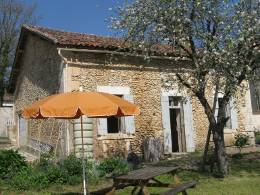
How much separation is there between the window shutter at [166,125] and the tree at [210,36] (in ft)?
15.6

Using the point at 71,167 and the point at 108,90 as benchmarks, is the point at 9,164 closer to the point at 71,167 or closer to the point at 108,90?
the point at 71,167

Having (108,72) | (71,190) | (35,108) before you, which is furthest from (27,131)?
(35,108)

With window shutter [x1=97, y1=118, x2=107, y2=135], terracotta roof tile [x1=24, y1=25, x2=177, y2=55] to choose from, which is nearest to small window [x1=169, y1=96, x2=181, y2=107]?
terracotta roof tile [x1=24, y1=25, x2=177, y2=55]

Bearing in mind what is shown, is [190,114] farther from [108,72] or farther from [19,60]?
[19,60]

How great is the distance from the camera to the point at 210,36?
11.1m

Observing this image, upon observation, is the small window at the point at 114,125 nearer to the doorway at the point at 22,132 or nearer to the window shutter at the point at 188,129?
the window shutter at the point at 188,129

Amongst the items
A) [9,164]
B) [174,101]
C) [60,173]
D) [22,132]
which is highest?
Result: [174,101]

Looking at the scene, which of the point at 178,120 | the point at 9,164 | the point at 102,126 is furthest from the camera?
the point at 178,120

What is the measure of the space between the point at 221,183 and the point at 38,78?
938 centimetres

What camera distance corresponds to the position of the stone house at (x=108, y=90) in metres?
14.7

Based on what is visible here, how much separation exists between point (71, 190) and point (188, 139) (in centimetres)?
768

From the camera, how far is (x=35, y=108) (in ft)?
24.4

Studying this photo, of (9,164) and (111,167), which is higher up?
(9,164)

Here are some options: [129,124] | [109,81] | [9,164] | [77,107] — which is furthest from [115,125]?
[77,107]
